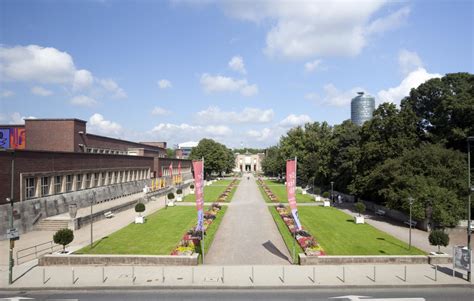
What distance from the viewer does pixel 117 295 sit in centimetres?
1719

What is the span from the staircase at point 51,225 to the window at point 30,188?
2698 millimetres

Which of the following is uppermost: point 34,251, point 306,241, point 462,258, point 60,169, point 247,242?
point 60,169

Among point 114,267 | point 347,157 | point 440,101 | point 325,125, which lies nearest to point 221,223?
point 114,267

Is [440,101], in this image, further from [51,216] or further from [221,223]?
[51,216]

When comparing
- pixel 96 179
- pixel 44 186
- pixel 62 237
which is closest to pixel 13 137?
pixel 96 179

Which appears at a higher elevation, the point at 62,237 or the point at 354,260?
the point at 62,237

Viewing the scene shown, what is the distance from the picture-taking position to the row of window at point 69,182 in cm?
3419

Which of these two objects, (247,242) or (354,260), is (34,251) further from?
(354,260)

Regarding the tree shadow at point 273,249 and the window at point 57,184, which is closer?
the tree shadow at point 273,249

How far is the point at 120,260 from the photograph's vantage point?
2164 centimetres

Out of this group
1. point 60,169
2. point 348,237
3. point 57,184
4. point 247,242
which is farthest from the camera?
Answer: point 60,169

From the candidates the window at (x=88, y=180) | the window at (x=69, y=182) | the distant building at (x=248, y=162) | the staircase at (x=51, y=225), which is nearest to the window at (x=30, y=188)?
the staircase at (x=51, y=225)

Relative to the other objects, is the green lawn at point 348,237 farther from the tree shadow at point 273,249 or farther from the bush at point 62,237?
the bush at point 62,237

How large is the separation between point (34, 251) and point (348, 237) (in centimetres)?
2431
